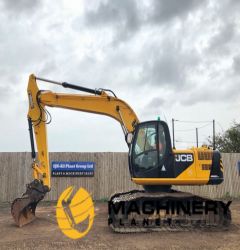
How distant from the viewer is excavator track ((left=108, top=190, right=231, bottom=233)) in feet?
32.5

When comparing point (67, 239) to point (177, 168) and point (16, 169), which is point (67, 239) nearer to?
point (177, 168)

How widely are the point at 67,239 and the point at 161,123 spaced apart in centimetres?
368

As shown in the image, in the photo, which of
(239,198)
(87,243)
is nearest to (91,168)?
(239,198)

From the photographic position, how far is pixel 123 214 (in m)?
9.96

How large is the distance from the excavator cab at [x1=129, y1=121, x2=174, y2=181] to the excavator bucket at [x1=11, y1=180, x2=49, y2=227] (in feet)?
8.16

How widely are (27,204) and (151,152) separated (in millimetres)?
3439

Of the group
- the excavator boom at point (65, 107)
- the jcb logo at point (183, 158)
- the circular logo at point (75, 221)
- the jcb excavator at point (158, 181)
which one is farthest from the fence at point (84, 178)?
the jcb logo at point (183, 158)

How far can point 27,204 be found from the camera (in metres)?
10.5

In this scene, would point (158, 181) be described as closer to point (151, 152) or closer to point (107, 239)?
point (151, 152)

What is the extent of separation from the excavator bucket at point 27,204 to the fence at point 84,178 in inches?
266

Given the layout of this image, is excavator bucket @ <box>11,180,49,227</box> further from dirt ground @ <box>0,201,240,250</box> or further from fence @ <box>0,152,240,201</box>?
fence @ <box>0,152,240,201</box>

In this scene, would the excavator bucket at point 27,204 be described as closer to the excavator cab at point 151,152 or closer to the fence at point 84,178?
the excavator cab at point 151,152

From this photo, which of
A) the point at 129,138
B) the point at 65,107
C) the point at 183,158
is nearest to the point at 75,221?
the point at 129,138

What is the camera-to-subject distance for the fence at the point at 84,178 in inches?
680
